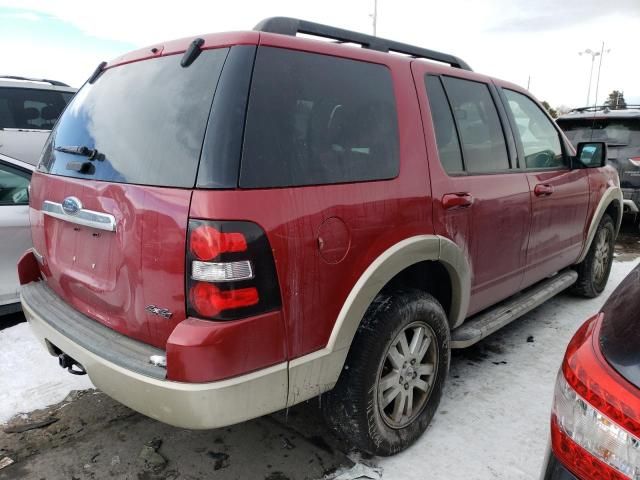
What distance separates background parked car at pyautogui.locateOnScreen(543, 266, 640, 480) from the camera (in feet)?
3.71

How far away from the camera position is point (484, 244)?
9.47ft

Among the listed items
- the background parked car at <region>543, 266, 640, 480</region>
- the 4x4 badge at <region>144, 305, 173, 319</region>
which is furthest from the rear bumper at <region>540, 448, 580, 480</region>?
the 4x4 badge at <region>144, 305, 173, 319</region>

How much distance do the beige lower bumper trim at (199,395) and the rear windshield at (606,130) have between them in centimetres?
660

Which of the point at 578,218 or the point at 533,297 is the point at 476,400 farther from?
the point at 578,218

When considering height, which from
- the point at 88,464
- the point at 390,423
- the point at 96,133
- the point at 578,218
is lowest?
the point at 88,464

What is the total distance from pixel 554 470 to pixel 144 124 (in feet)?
6.10

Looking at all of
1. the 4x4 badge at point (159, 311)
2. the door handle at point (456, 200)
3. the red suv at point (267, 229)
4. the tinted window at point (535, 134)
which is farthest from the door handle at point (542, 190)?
the 4x4 badge at point (159, 311)

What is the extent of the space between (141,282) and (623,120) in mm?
7573

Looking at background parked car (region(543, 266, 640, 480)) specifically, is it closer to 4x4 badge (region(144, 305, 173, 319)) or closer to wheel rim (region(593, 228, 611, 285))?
4x4 badge (region(144, 305, 173, 319))

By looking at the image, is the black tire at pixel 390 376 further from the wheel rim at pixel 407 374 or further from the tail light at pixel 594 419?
the tail light at pixel 594 419

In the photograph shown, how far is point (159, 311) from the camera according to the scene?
1.85 metres

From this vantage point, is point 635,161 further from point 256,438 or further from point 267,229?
point 267,229

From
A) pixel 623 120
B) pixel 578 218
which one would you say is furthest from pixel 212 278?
pixel 623 120

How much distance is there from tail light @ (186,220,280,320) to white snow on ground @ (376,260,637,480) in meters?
1.21
